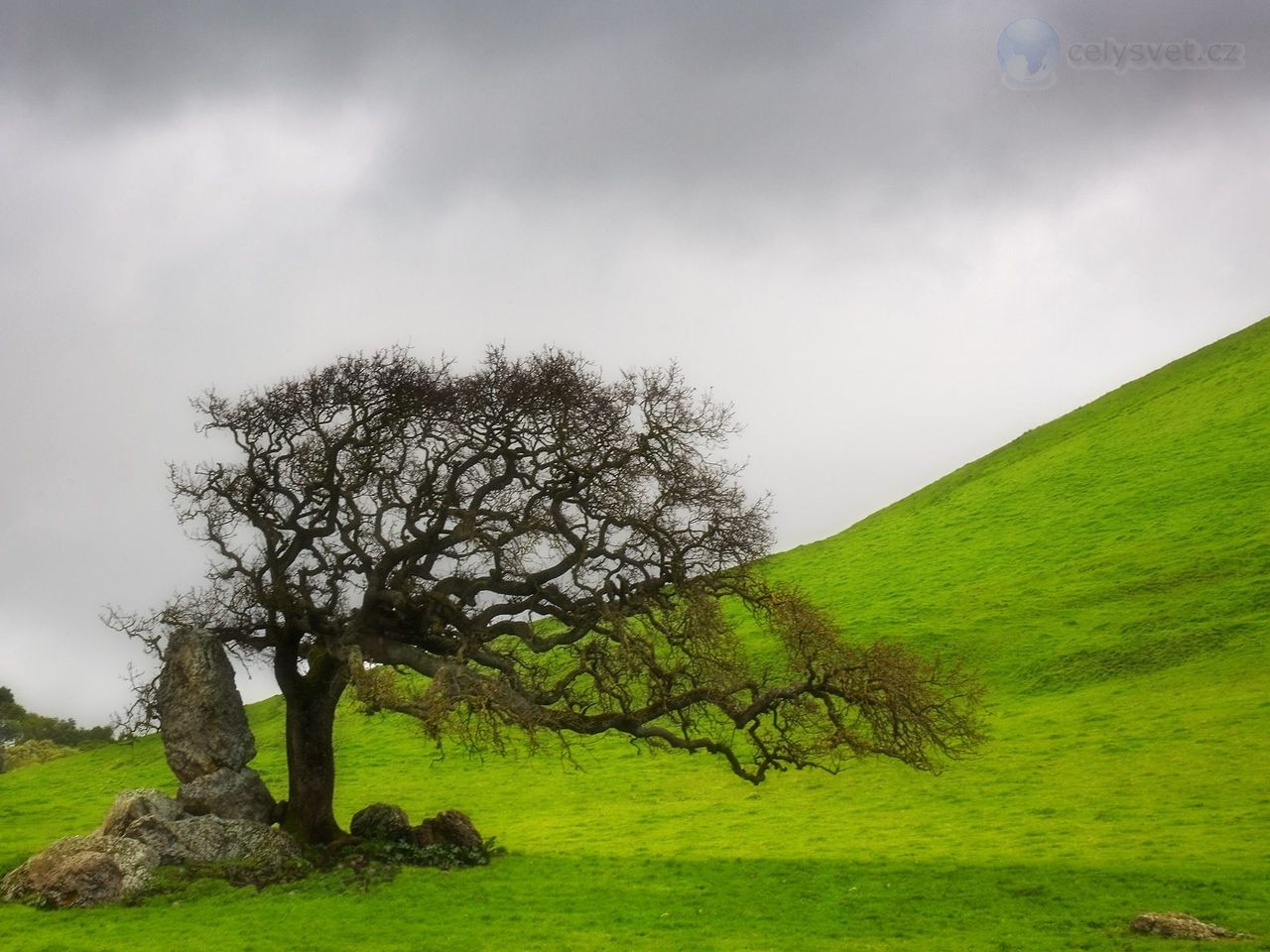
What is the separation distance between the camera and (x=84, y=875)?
2739 centimetres

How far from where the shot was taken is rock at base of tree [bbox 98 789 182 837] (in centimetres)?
3016

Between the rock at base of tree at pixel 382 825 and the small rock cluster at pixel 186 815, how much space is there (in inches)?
99.7

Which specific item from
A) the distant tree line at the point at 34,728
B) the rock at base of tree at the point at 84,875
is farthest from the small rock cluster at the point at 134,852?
the distant tree line at the point at 34,728

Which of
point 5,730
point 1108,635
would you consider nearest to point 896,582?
point 1108,635

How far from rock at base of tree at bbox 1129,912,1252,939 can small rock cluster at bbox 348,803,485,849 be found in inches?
689

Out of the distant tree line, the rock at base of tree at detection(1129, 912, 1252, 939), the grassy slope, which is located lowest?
the rock at base of tree at detection(1129, 912, 1252, 939)

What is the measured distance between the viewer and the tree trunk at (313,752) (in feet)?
103

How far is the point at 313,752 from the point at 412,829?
3.71m

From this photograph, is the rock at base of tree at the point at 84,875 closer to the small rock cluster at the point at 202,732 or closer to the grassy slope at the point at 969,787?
the grassy slope at the point at 969,787

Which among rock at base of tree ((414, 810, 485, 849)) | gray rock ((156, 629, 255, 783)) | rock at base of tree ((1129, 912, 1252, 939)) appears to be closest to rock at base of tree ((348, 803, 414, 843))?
rock at base of tree ((414, 810, 485, 849))

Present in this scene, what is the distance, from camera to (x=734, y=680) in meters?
29.8

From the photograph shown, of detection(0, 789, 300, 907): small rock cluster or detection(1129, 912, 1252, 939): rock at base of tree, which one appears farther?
detection(0, 789, 300, 907): small rock cluster

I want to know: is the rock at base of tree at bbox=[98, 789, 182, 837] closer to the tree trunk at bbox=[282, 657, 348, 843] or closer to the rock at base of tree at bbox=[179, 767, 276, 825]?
the rock at base of tree at bbox=[179, 767, 276, 825]

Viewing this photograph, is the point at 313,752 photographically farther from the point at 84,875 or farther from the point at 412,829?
the point at 84,875
